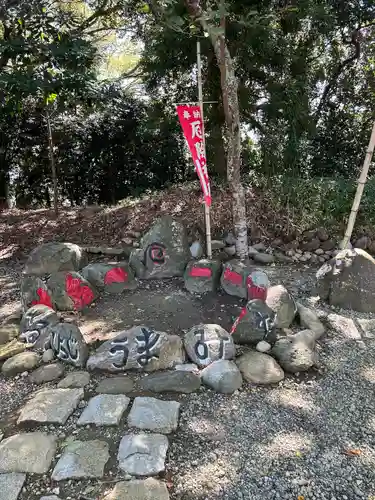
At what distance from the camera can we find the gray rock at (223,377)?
8.42 ft

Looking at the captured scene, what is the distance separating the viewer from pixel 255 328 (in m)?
3.05

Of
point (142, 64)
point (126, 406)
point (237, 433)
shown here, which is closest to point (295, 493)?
point (237, 433)

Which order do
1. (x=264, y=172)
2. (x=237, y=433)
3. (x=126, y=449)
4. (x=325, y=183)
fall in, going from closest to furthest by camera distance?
(x=126, y=449), (x=237, y=433), (x=325, y=183), (x=264, y=172)

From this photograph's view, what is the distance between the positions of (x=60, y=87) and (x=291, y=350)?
3.24 metres

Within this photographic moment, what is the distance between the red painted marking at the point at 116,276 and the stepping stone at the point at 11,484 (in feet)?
7.63

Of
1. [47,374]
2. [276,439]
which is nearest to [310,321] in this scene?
[276,439]

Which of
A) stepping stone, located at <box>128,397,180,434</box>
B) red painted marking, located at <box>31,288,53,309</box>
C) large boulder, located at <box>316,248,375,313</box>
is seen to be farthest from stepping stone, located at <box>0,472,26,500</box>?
large boulder, located at <box>316,248,375,313</box>

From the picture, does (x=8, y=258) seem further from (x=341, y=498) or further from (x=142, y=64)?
(x=341, y=498)

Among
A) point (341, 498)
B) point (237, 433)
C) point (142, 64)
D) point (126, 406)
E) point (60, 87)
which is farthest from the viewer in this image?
point (142, 64)

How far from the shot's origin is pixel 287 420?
2334 mm

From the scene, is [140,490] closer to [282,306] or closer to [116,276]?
[282,306]

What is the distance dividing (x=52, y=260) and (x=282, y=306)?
8.00 ft

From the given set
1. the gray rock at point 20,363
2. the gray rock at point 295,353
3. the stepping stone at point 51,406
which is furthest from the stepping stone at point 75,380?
the gray rock at point 295,353

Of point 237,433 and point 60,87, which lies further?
point 60,87
